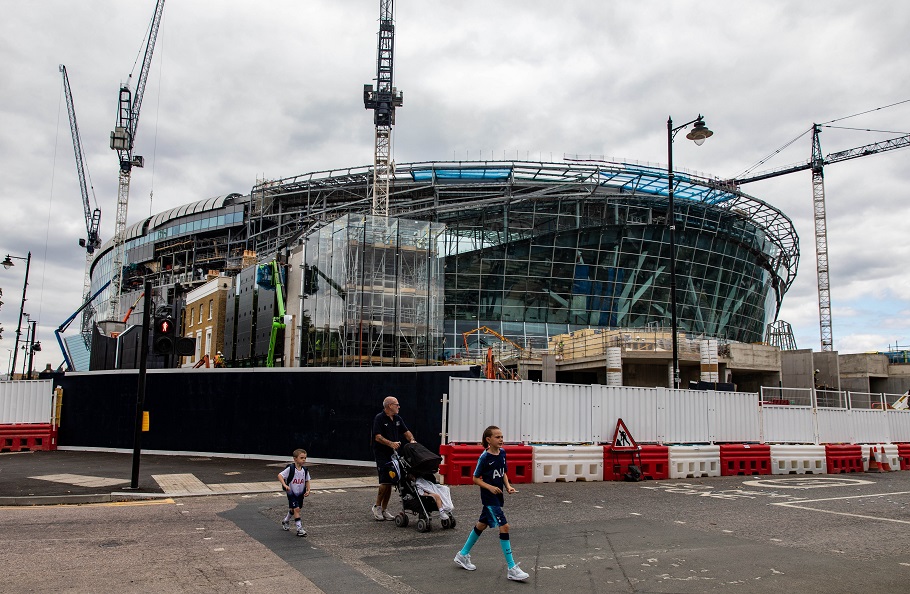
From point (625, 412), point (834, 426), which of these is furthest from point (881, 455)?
point (625, 412)

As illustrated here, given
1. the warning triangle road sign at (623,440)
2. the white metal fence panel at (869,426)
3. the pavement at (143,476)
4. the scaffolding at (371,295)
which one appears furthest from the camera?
the scaffolding at (371,295)

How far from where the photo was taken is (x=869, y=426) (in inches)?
835

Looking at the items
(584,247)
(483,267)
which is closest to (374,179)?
(483,267)

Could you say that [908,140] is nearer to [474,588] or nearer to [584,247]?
[584,247]

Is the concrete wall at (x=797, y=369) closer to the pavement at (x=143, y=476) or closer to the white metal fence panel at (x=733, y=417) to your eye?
the white metal fence panel at (x=733, y=417)

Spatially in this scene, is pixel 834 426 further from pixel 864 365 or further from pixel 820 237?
pixel 820 237

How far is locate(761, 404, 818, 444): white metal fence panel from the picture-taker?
18.9 meters

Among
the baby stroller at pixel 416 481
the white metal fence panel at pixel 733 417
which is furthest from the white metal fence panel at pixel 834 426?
the baby stroller at pixel 416 481

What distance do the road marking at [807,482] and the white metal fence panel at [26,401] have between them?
20250mm

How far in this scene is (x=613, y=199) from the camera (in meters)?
54.1

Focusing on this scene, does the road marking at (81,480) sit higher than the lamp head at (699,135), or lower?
lower

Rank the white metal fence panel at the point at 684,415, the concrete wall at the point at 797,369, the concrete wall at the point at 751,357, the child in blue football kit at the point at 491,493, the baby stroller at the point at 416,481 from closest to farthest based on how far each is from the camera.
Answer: the child in blue football kit at the point at 491,493
the baby stroller at the point at 416,481
the white metal fence panel at the point at 684,415
the concrete wall at the point at 751,357
the concrete wall at the point at 797,369

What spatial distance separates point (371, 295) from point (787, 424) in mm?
18639

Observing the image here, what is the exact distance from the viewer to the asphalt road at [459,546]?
21.6ft
